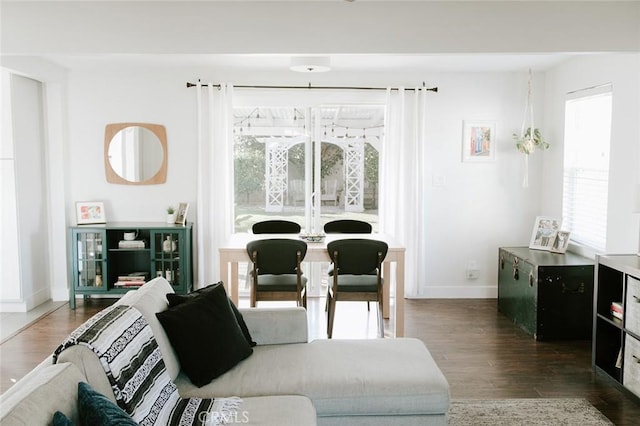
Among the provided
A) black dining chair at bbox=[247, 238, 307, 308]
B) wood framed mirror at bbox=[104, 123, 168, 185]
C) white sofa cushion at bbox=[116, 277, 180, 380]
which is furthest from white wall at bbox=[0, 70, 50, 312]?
white sofa cushion at bbox=[116, 277, 180, 380]

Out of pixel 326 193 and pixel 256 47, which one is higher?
pixel 256 47

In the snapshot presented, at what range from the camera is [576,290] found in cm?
507

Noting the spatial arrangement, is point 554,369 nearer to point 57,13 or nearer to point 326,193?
point 326,193

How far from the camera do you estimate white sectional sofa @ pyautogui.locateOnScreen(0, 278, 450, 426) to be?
2.65 m

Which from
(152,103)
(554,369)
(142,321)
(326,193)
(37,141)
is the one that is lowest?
(554,369)

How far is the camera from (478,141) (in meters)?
6.40

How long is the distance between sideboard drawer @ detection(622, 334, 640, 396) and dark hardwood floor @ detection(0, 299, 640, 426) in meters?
0.09

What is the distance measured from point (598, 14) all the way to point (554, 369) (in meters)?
2.42

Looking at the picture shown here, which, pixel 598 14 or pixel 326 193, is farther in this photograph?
pixel 326 193

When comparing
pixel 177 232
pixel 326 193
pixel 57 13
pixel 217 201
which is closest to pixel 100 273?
pixel 177 232

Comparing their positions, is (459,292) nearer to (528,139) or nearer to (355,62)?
(528,139)

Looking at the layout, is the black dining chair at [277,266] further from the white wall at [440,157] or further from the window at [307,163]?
the white wall at [440,157]

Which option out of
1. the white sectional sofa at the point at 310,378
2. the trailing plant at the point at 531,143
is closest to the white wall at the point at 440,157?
the trailing plant at the point at 531,143

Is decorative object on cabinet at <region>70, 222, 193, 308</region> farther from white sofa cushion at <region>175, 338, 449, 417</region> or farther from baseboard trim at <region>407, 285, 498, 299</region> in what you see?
white sofa cushion at <region>175, 338, 449, 417</region>
